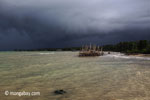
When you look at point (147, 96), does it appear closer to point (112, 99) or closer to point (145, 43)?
point (112, 99)

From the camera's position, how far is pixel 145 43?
113688 mm

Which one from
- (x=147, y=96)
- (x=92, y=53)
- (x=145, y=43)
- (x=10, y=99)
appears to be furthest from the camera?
(x=145, y=43)

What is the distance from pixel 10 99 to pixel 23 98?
827mm

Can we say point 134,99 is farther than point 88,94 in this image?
No

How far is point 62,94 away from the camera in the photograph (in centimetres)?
1022

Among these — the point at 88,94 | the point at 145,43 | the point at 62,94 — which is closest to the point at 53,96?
the point at 62,94

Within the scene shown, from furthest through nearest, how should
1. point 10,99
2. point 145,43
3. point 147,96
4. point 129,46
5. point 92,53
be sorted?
point 129,46 → point 145,43 → point 92,53 → point 147,96 → point 10,99

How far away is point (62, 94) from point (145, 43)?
119m

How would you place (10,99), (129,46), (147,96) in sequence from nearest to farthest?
(10,99), (147,96), (129,46)

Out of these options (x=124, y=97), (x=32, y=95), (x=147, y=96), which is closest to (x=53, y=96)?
(x=32, y=95)

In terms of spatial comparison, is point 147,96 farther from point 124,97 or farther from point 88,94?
point 88,94

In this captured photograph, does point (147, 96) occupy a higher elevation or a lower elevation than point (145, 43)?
lower

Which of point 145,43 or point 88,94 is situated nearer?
point 88,94

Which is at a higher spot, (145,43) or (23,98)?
(145,43)
